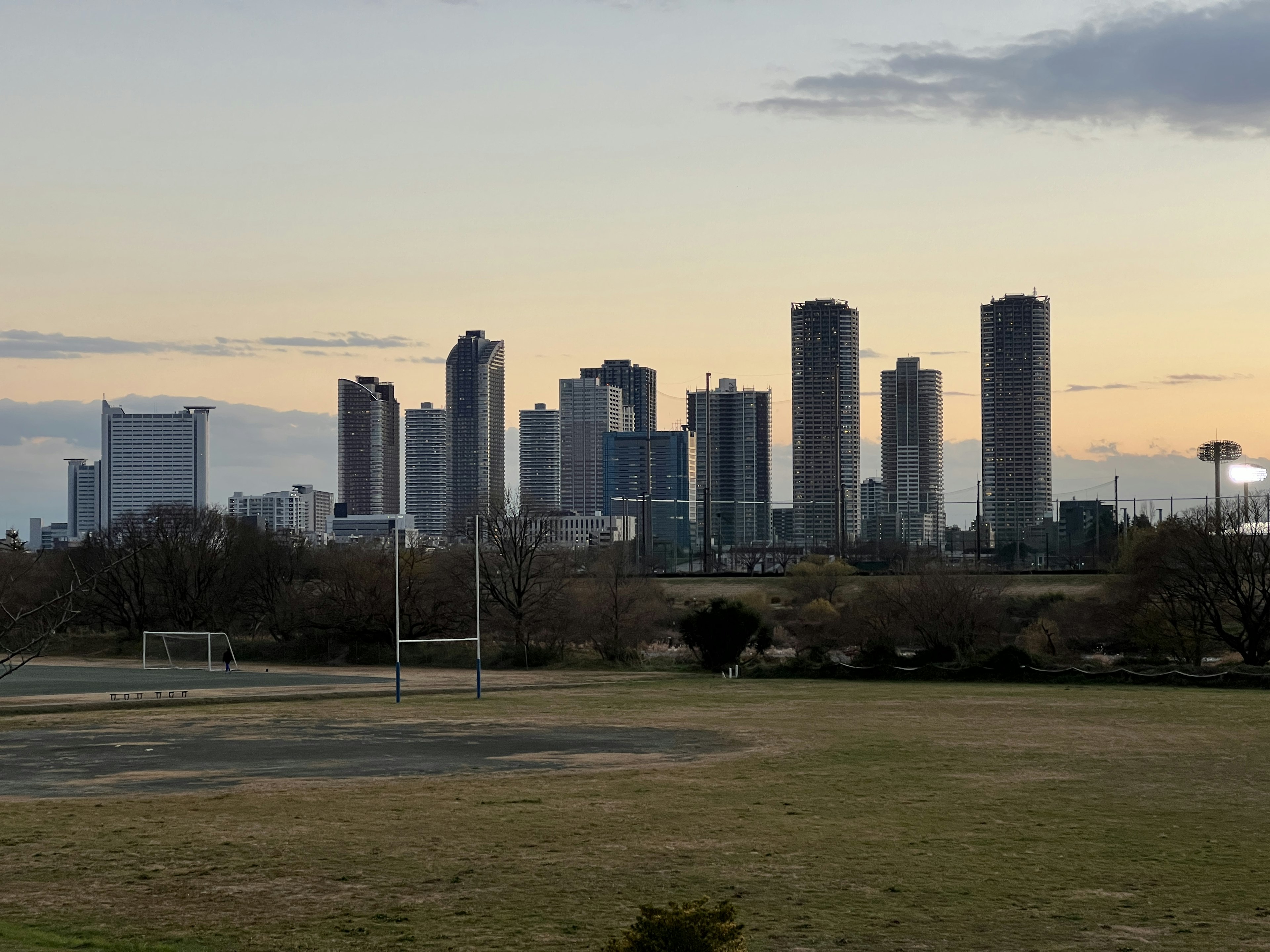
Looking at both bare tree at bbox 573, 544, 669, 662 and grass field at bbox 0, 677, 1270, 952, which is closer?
grass field at bbox 0, 677, 1270, 952

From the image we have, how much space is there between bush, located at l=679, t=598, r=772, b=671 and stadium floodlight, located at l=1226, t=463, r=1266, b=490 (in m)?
43.5

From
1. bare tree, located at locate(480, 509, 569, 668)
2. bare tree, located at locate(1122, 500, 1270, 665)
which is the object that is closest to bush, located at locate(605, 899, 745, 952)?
bare tree, located at locate(1122, 500, 1270, 665)

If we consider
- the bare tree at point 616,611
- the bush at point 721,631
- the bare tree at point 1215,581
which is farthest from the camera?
the bare tree at point 616,611

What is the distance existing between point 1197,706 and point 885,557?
100 metres

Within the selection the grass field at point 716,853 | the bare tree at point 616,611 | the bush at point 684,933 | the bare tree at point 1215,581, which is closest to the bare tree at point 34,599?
the grass field at point 716,853

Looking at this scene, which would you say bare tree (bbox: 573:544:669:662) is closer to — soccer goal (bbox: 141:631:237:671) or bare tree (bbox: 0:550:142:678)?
soccer goal (bbox: 141:631:237:671)

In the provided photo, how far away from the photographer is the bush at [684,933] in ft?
24.0

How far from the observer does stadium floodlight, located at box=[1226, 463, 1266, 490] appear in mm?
80438

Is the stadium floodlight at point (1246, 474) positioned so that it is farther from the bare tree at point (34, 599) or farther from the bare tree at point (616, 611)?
the bare tree at point (34, 599)

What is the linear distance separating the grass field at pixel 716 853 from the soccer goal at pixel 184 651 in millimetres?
45257

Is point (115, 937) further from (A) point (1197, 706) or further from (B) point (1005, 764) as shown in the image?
(A) point (1197, 706)

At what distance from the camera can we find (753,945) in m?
10.9

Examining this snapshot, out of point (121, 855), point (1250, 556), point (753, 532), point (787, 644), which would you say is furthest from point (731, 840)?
point (753, 532)

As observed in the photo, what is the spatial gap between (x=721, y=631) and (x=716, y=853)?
117 ft
